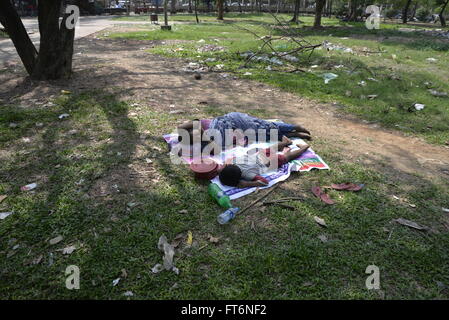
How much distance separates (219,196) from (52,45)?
17.7 feet

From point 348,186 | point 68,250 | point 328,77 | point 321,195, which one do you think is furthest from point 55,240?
point 328,77

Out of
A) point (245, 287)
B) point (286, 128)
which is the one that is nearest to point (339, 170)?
point (286, 128)

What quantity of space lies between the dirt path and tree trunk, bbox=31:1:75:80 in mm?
302

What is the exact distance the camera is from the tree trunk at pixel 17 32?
17.9ft

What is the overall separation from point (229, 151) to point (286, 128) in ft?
3.18

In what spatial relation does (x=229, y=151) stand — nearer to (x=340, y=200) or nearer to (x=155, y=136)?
(x=155, y=136)

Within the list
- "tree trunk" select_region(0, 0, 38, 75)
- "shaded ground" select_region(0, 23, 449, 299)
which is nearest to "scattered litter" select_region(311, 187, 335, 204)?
"shaded ground" select_region(0, 23, 449, 299)

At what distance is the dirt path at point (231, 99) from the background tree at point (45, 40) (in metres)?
0.34

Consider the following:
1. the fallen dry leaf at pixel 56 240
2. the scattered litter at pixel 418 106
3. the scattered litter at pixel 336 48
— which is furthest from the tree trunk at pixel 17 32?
the scattered litter at pixel 336 48

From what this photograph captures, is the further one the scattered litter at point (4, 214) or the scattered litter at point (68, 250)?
the scattered litter at point (4, 214)

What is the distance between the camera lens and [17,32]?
5.75 metres

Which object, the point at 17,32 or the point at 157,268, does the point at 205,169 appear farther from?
the point at 17,32

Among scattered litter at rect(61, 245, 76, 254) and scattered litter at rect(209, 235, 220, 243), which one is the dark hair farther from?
scattered litter at rect(61, 245, 76, 254)

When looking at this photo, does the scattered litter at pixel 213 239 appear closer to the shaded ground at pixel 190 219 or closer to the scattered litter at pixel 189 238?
the shaded ground at pixel 190 219
